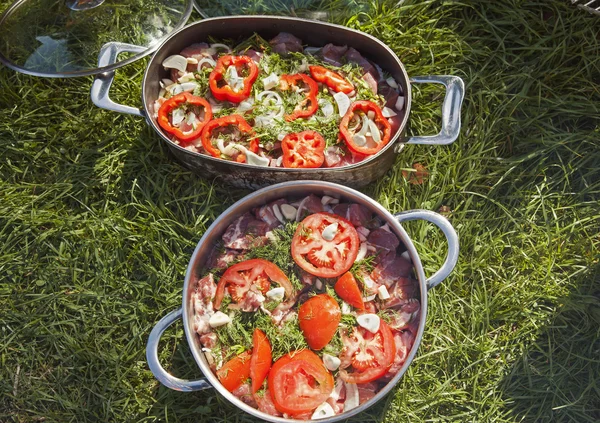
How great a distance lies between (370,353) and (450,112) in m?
1.34

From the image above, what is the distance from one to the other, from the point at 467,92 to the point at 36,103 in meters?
2.90

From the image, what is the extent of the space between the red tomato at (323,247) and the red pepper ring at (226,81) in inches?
34.4

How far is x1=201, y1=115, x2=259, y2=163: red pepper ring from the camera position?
10.2 feet

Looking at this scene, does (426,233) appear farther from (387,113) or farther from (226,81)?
(226,81)

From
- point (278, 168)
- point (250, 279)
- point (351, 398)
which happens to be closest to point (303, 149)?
point (278, 168)

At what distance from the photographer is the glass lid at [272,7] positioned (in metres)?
3.45

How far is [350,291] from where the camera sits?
2.83 metres

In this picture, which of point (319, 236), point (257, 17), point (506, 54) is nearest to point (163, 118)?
point (257, 17)

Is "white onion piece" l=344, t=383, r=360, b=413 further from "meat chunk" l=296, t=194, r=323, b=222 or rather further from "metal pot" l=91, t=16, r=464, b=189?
"metal pot" l=91, t=16, r=464, b=189

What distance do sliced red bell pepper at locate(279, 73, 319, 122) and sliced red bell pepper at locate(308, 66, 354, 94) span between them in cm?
5

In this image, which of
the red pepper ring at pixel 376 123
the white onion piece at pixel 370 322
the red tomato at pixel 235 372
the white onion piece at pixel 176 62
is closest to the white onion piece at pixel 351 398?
the white onion piece at pixel 370 322

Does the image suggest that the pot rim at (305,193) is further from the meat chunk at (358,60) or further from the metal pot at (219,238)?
the meat chunk at (358,60)

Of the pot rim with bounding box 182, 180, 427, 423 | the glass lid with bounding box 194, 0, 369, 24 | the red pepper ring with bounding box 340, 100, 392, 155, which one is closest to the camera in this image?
the pot rim with bounding box 182, 180, 427, 423

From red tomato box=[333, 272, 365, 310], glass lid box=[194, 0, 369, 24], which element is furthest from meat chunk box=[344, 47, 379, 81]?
red tomato box=[333, 272, 365, 310]
